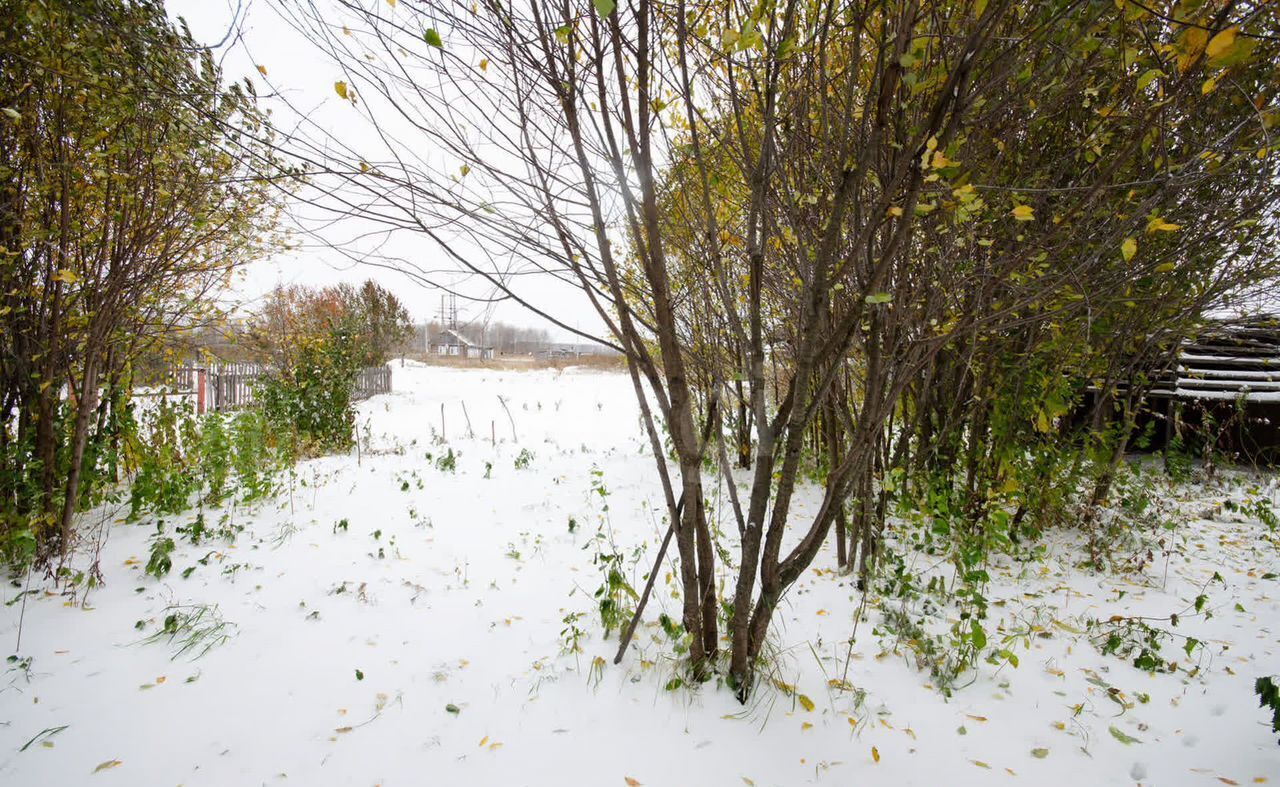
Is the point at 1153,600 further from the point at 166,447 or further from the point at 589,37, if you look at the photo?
the point at 166,447

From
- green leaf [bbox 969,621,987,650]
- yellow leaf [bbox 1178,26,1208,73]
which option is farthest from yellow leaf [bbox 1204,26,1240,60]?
green leaf [bbox 969,621,987,650]

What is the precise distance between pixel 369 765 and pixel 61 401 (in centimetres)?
320

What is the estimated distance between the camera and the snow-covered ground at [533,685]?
1904 millimetres

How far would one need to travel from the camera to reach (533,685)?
229cm

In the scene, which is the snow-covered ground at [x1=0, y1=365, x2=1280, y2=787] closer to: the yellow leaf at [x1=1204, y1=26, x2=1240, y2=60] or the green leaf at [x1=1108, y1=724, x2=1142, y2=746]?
the green leaf at [x1=1108, y1=724, x2=1142, y2=746]

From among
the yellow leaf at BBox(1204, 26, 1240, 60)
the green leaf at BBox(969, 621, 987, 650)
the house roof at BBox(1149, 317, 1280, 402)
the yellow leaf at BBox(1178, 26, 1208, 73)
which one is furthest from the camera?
the house roof at BBox(1149, 317, 1280, 402)

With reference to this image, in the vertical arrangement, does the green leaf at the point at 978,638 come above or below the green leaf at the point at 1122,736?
above

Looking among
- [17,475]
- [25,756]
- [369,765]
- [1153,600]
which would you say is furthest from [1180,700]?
[17,475]

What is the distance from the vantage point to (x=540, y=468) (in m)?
5.75

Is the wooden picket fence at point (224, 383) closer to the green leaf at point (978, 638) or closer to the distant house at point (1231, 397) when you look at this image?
the green leaf at point (978, 638)

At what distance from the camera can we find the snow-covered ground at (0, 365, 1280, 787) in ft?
6.25

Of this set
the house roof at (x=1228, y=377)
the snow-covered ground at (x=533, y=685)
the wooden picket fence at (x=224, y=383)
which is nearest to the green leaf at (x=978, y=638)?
the snow-covered ground at (x=533, y=685)

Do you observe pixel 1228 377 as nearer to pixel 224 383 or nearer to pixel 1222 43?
pixel 1222 43

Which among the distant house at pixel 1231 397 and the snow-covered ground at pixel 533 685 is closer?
the snow-covered ground at pixel 533 685
